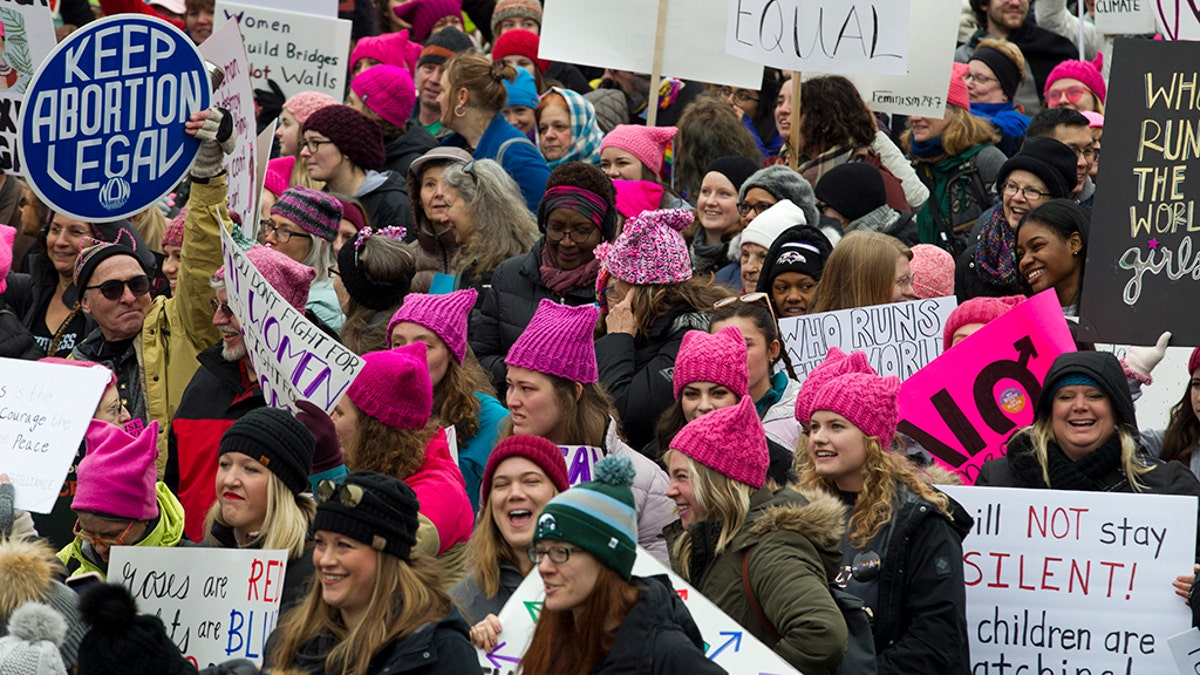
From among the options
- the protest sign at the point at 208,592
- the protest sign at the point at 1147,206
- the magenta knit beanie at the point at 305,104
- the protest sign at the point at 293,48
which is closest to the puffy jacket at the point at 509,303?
the protest sign at the point at 1147,206

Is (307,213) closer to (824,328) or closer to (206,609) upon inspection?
(824,328)

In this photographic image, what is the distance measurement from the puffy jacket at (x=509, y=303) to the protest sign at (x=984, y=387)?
1763 millimetres

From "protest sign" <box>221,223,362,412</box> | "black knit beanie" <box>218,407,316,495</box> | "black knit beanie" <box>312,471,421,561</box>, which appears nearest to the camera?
"black knit beanie" <box>312,471,421,561</box>

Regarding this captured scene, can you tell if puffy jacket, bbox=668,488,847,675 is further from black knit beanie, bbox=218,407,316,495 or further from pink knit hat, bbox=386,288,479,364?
pink knit hat, bbox=386,288,479,364

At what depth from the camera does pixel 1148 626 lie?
6102mm

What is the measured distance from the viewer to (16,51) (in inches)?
343

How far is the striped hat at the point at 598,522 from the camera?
15.3 ft

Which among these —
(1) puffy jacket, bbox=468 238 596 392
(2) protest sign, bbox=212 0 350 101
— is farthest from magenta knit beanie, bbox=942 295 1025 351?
(2) protest sign, bbox=212 0 350 101

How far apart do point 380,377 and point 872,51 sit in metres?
4.70

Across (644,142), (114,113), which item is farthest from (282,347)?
(644,142)

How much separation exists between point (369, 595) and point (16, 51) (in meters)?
4.78

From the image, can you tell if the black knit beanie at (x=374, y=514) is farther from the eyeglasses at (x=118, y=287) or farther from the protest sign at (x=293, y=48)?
the protest sign at (x=293, y=48)

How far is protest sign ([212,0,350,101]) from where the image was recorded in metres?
Answer: 11.9

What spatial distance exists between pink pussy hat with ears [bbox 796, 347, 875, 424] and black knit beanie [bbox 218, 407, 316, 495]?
1659 mm
